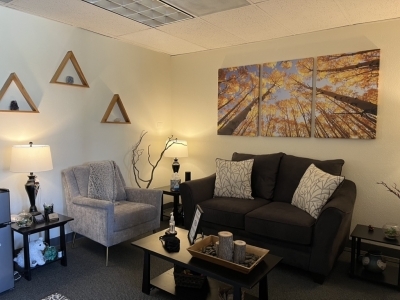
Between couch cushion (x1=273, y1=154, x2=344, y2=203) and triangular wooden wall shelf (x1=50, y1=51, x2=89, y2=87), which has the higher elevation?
triangular wooden wall shelf (x1=50, y1=51, x2=89, y2=87)

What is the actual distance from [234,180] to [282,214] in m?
0.81

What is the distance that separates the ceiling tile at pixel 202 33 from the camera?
321 centimetres

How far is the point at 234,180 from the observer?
346 centimetres

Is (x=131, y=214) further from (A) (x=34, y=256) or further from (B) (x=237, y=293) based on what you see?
(B) (x=237, y=293)

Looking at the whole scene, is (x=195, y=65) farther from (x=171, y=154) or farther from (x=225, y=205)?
(x=225, y=205)

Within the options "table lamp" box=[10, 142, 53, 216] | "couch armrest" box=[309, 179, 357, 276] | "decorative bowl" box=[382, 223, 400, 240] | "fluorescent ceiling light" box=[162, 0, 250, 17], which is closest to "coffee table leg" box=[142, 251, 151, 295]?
"table lamp" box=[10, 142, 53, 216]

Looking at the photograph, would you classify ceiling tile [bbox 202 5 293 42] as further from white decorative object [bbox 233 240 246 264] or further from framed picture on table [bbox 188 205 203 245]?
white decorative object [bbox 233 240 246 264]

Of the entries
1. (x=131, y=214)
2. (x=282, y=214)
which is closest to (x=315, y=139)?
(x=282, y=214)

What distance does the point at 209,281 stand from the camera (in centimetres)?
236

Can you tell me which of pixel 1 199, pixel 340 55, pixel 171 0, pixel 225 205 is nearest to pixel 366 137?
pixel 340 55

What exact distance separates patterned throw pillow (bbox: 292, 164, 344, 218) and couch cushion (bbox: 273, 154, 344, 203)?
0.57 ft

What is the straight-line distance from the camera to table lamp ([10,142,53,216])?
2.67m

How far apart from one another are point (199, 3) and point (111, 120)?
1862 millimetres

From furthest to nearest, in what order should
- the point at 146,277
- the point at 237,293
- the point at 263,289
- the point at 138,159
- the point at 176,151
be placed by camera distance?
1. the point at 138,159
2. the point at 176,151
3. the point at 146,277
4. the point at 263,289
5. the point at 237,293
